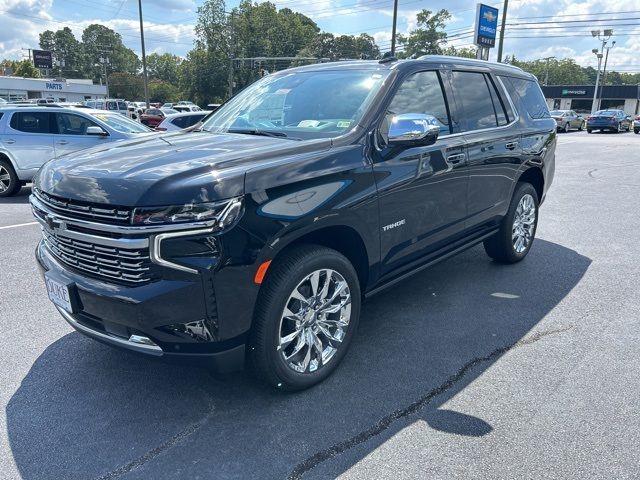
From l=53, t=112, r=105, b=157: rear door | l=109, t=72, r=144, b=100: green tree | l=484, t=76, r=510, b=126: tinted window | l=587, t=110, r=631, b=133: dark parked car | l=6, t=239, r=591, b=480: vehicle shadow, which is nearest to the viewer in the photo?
l=6, t=239, r=591, b=480: vehicle shadow

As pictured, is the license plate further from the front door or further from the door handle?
the door handle

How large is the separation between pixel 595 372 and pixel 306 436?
198cm

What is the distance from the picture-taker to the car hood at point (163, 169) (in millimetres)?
2463

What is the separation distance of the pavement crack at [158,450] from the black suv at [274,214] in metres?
0.43

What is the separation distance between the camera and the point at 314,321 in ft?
10.2

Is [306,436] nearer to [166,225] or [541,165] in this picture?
[166,225]

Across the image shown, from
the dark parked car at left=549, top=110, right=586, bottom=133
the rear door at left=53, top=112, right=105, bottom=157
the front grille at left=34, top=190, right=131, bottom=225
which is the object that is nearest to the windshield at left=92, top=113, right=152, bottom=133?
the rear door at left=53, top=112, right=105, bottom=157

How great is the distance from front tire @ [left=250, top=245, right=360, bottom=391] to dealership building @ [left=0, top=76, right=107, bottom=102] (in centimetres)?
6688

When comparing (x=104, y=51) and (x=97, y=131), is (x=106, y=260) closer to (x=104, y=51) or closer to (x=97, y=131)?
(x=97, y=131)

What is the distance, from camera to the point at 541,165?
18.2ft

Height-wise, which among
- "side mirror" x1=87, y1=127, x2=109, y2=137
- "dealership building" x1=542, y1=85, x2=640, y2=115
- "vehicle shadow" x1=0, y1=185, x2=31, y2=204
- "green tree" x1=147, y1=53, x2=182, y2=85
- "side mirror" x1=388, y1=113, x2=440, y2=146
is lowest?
"vehicle shadow" x1=0, y1=185, x2=31, y2=204

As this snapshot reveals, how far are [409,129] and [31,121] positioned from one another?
32.1 feet

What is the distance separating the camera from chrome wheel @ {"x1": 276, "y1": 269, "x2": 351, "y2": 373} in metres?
2.96

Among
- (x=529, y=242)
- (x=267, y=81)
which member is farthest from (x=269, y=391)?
(x=529, y=242)
